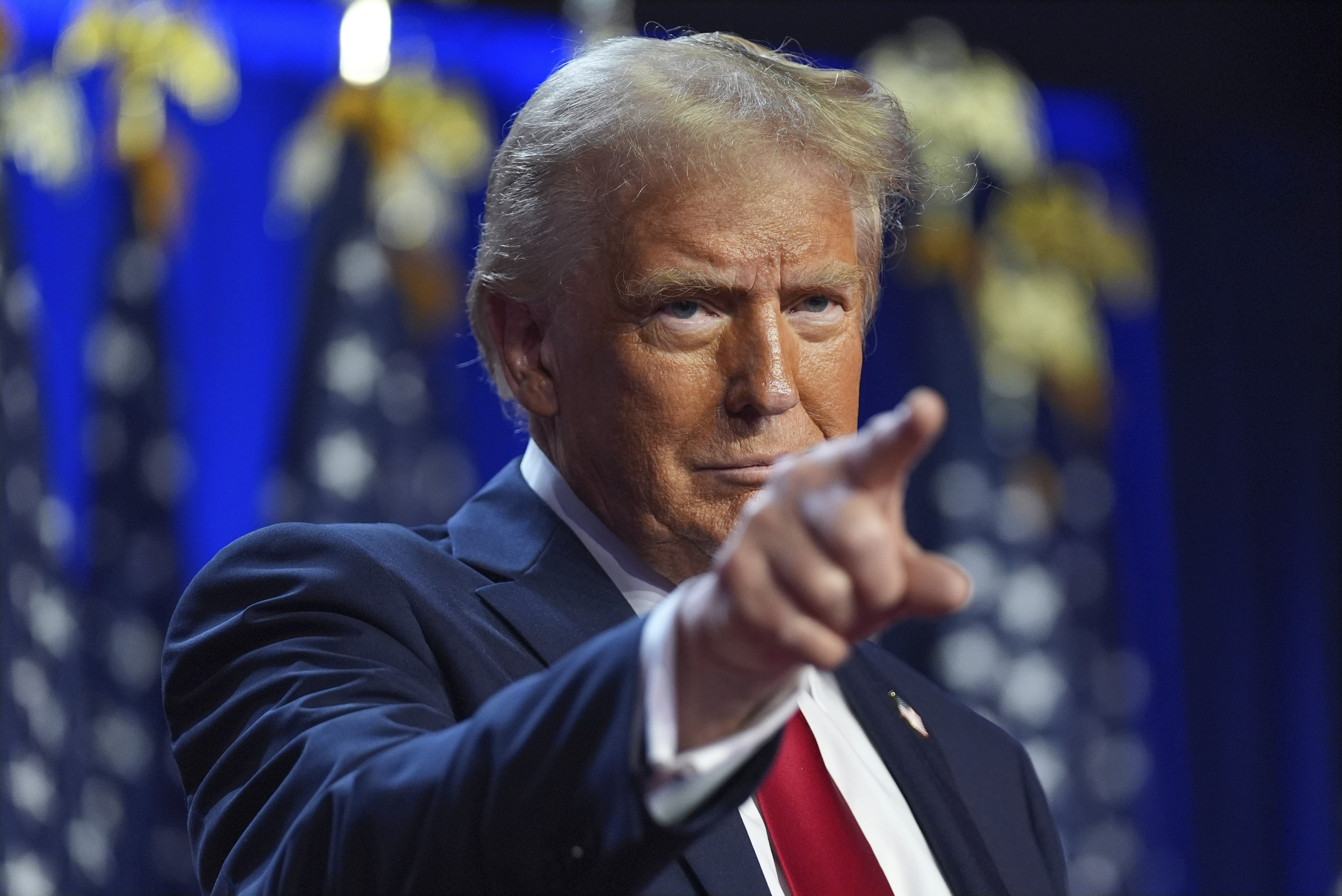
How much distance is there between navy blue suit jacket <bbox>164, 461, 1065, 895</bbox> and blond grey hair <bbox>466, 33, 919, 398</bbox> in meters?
0.32

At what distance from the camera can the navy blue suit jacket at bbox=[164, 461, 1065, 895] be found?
1.01m

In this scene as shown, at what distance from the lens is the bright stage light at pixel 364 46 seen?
5.04 meters

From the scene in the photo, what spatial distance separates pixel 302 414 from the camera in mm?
4777

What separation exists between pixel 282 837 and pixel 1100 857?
515 centimetres

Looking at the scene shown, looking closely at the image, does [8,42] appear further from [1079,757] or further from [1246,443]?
[1246,443]

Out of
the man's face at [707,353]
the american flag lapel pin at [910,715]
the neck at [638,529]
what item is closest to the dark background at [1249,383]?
the american flag lapel pin at [910,715]

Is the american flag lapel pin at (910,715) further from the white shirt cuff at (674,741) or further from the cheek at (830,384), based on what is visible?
the white shirt cuff at (674,741)

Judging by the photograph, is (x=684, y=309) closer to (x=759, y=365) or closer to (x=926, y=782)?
(x=759, y=365)

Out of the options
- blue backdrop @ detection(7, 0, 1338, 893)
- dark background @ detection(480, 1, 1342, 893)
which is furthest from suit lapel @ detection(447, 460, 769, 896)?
dark background @ detection(480, 1, 1342, 893)

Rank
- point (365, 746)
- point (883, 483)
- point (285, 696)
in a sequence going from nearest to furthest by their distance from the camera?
point (883, 483) < point (365, 746) < point (285, 696)

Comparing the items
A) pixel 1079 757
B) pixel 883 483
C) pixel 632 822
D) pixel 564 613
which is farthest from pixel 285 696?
pixel 1079 757

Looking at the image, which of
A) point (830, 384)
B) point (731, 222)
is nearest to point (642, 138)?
point (731, 222)

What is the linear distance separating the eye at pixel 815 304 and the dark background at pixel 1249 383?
4857 millimetres

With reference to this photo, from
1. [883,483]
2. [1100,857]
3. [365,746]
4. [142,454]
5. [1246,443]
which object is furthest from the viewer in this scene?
[1246,443]
